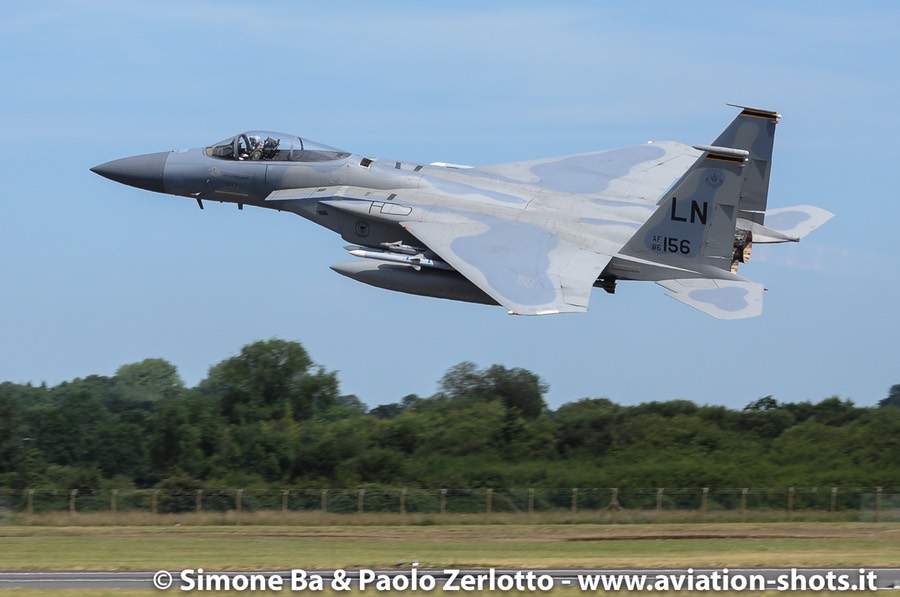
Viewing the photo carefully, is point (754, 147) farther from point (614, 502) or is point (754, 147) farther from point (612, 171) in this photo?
point (614, 502)

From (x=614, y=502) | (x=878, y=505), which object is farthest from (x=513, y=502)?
(x=878, y=505)

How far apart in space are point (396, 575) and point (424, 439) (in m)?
17.1

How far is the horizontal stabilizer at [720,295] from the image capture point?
27.6m

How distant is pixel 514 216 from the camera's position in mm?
29875

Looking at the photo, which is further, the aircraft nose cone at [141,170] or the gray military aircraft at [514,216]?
the aircraft nose cone at [141,170]

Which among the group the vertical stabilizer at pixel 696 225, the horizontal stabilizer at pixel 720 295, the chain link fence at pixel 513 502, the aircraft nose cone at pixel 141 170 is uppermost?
the aircraft nose cone at pixel 141 170

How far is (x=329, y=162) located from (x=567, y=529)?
10.1 metres

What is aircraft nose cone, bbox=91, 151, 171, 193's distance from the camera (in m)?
32.2

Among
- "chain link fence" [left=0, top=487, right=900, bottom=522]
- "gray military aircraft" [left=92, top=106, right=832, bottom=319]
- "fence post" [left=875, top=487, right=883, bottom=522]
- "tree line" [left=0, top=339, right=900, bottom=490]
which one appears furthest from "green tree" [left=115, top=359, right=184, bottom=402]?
"fence post" [left=875, top=487, right=883, bottom=522]

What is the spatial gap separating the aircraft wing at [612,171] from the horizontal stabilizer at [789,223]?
2688 mm

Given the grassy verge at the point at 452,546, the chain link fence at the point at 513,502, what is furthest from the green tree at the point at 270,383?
the grassy verge at the point at 452,546

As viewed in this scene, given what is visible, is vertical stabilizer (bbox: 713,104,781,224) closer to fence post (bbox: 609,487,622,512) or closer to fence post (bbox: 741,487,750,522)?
fence post (bbox: 741,487,750,522)

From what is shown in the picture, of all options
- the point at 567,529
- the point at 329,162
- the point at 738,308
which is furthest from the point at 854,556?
the point at 329,162

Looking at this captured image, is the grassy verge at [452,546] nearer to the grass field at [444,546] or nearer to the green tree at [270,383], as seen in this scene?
the grass field at [444,546]
